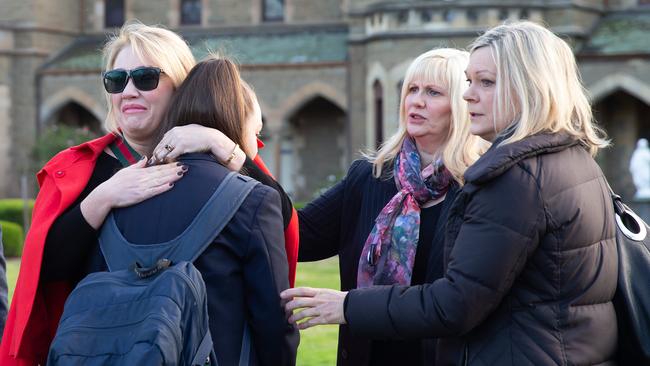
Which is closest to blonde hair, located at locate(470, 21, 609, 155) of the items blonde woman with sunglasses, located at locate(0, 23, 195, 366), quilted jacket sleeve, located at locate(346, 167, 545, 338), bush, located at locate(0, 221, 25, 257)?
quilted jacket sleeve, located at locate(346, 167, 545, 338)

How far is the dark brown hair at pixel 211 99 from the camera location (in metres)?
3.35

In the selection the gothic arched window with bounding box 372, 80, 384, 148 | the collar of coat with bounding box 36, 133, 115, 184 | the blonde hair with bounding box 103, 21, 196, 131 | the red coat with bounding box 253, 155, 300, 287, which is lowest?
the gothic arched window with bounding box 372, 80, 384, 148

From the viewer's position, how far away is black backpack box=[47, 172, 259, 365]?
2861mm

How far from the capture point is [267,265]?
322cm

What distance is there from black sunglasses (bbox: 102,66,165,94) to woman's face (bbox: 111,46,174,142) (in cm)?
1

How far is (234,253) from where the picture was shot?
3.19m

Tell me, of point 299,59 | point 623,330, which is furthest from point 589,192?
point 299,59

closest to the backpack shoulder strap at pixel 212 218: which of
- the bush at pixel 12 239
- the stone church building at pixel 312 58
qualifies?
the bush at pixel 12 239

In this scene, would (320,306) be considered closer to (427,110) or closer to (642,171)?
(427,110)

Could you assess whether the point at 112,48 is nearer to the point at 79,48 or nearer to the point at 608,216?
the point at 608,216

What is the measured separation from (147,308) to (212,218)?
36cm

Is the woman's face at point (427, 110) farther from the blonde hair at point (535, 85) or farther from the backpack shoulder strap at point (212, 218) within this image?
the backpack shoulder strap at point (212, 218)

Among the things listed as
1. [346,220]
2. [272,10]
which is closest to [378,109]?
[272,10]

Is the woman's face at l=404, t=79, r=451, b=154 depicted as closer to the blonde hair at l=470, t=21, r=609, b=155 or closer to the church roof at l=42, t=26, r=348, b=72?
the blonde hair at l=470, t=21, r=609, b=155
